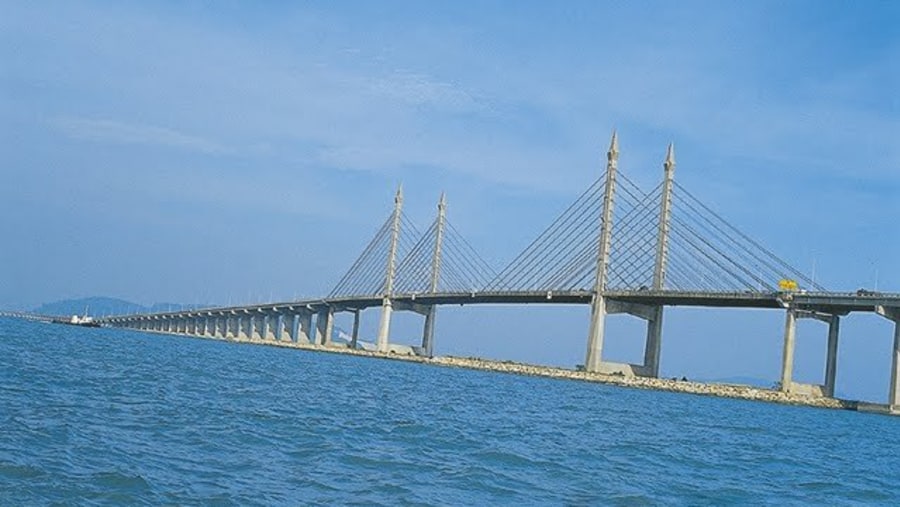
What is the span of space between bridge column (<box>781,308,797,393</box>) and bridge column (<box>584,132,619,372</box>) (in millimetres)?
12912

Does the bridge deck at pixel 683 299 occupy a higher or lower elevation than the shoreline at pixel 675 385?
higher

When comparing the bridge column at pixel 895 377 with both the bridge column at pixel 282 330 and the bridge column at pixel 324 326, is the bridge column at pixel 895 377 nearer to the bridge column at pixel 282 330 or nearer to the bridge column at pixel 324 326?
the bridge column at pixel 324 326

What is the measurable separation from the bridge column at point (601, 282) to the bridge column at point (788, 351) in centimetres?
1291

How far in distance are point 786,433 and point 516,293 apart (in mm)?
45569

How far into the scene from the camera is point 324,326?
113 meters

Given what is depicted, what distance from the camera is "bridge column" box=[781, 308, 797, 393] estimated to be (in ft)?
197

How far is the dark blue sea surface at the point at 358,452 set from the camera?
1238 cm

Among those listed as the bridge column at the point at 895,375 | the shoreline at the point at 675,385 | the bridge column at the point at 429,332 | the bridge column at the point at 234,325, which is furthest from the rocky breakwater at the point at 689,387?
the bridge column at the point at 234,325

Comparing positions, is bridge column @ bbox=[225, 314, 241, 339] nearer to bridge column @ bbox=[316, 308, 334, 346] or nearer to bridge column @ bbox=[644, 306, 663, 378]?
bridge column @ bbox=[316, 308, 334, 346]

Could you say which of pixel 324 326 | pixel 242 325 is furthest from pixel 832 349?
pixel 242 325

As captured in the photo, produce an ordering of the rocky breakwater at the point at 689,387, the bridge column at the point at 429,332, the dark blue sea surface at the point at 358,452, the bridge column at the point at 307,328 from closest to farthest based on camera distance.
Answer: the dark blue sea surface at the point at 358,452
the rocky breakwater at the point at 689,387
the bridge column at the point at 429,332
the bridge column at the point at 307,328

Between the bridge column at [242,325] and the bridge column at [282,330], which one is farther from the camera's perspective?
the bridge column at [242,325]

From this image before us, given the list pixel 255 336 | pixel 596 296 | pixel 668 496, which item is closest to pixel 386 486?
pixel 668 496

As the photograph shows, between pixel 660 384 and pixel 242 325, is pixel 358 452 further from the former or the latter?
pixel 242 325
